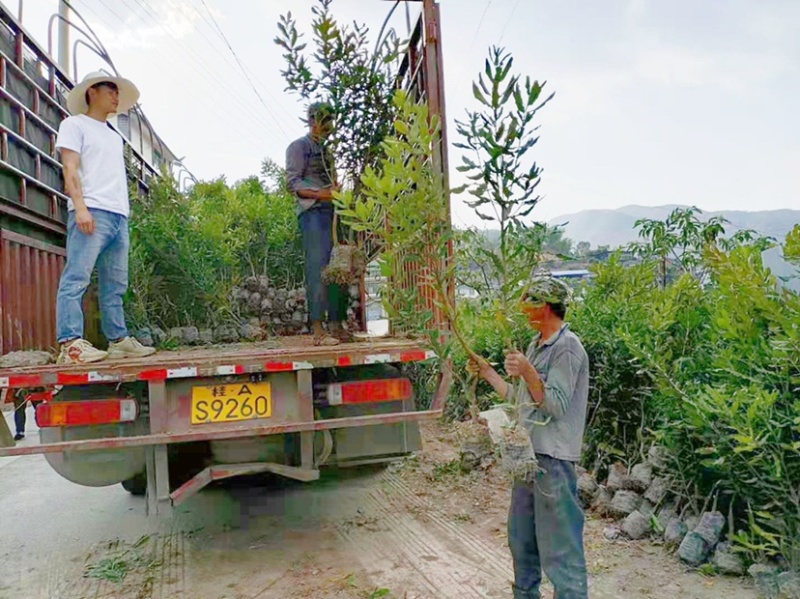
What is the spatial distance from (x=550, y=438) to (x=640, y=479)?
1.79 meters

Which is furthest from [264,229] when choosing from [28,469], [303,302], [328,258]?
[28,469]

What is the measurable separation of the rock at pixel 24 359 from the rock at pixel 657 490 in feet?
11.1

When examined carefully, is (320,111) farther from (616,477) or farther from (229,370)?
(616,477)

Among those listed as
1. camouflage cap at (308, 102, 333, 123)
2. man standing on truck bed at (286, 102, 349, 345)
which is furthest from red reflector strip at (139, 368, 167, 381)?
camouflage cap at (308, 102, 333, 123)

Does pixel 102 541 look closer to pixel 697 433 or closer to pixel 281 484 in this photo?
pixel 281 484

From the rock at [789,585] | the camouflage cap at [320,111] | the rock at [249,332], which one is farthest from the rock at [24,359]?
the rock at [789,585]

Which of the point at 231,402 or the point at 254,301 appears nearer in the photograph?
the point at 231,402

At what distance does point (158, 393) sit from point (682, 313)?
3.05m

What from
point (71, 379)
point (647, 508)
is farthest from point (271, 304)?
point (647, 508)

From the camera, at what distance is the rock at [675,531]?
11.2 feet

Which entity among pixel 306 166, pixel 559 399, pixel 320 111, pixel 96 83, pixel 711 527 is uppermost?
pixel 96 83

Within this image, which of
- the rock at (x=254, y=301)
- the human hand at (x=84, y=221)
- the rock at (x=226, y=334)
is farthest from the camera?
the rock at (x=254, y=301)

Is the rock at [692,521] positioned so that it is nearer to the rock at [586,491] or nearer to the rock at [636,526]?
the rock at [636,526]

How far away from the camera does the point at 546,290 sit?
8.04 feet
